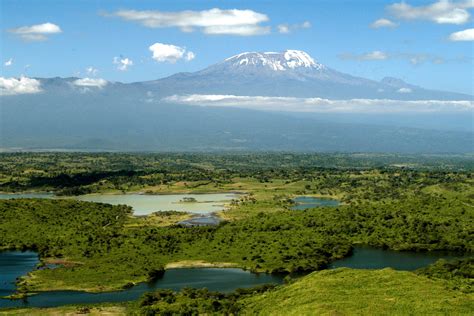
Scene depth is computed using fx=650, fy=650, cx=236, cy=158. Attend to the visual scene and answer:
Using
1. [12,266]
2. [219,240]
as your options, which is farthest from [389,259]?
[12,266]

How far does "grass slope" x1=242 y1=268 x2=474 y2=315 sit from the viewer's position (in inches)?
2356

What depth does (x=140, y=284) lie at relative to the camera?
87312 mm

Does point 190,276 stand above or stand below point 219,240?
below

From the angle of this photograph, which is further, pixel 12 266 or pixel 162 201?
pixel 162 201

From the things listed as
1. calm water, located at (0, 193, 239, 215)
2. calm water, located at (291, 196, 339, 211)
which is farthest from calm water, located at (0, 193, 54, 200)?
calm water, located at (291, 196, 339, 211)

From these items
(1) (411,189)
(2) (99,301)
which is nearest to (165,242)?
(2) (99,301)

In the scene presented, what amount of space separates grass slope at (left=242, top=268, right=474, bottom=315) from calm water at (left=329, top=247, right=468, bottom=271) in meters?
24.7

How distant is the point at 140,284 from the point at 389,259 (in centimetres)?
3995

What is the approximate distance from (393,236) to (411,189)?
2607 inches

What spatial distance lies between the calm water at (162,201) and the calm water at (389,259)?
167ft

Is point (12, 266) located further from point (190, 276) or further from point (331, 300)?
point (331, 300)

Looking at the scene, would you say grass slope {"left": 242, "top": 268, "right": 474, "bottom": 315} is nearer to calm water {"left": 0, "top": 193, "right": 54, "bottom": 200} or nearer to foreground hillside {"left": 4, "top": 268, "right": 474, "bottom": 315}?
foreground hillside {"left": 4, "top": 268, "right": 474, "bottom": 315}

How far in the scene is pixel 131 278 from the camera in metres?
89.2

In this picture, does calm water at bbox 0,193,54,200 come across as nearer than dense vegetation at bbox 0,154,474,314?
No
